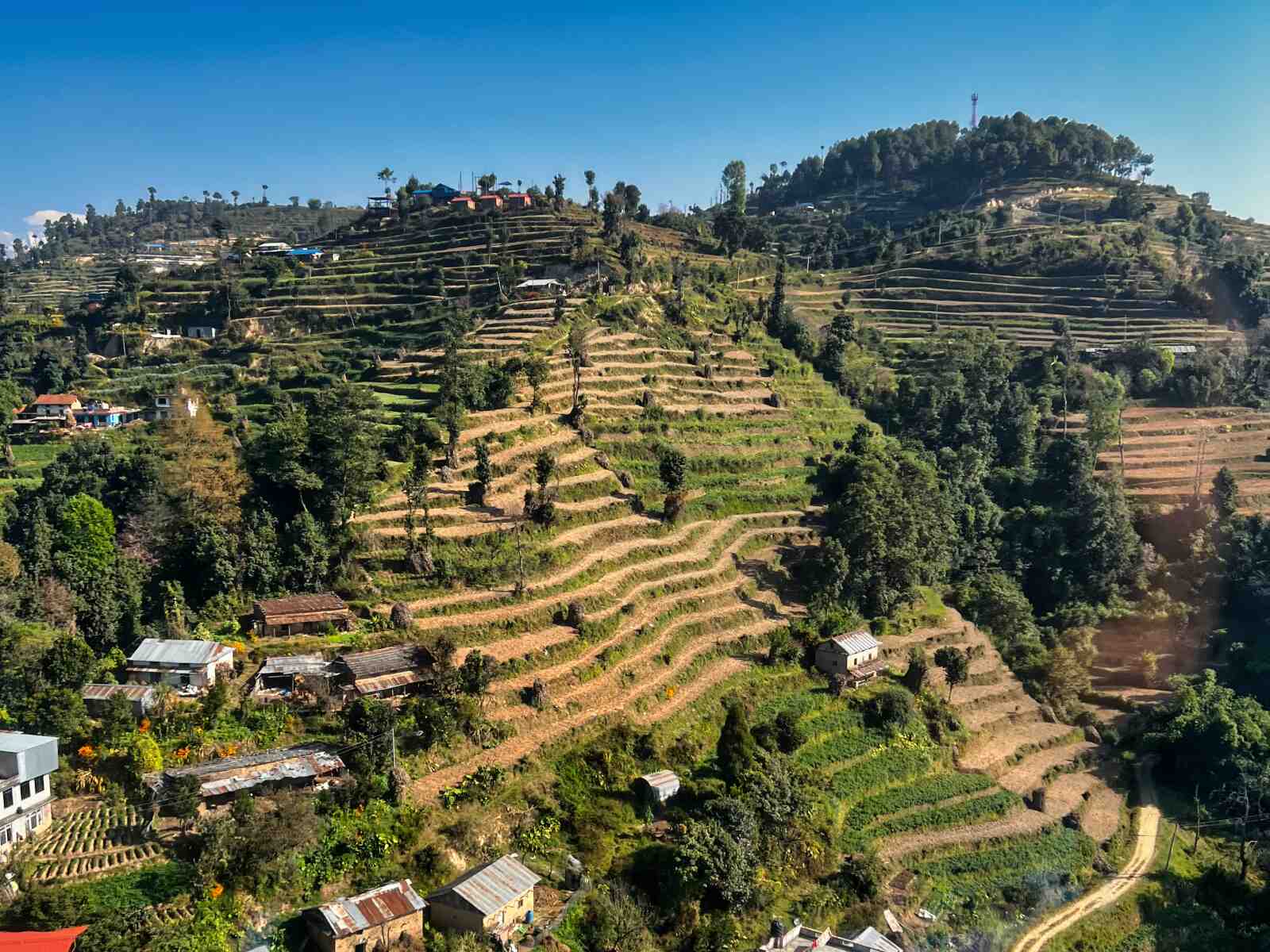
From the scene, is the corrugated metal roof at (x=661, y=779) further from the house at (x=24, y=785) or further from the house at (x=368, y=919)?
Result: the house at (x=24, y=785)

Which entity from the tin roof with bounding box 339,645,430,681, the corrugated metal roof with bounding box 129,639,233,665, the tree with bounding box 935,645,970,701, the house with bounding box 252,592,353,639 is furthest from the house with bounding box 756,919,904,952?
the corrugated metal roof with bounding box 129,639,233,665

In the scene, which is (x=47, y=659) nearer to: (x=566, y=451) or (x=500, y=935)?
(x=500, y=935)

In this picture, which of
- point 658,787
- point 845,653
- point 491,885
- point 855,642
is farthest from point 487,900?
point 855,642

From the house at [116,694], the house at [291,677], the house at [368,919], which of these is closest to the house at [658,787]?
the house at [368,919]

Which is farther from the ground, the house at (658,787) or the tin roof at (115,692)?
the tin roof at (115,692)

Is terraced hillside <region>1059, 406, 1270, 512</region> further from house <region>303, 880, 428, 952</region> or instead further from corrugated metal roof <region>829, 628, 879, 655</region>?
house <region>303, 880, 428, 952</region>

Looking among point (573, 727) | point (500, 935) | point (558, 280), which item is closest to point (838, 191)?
point (558, 280)
